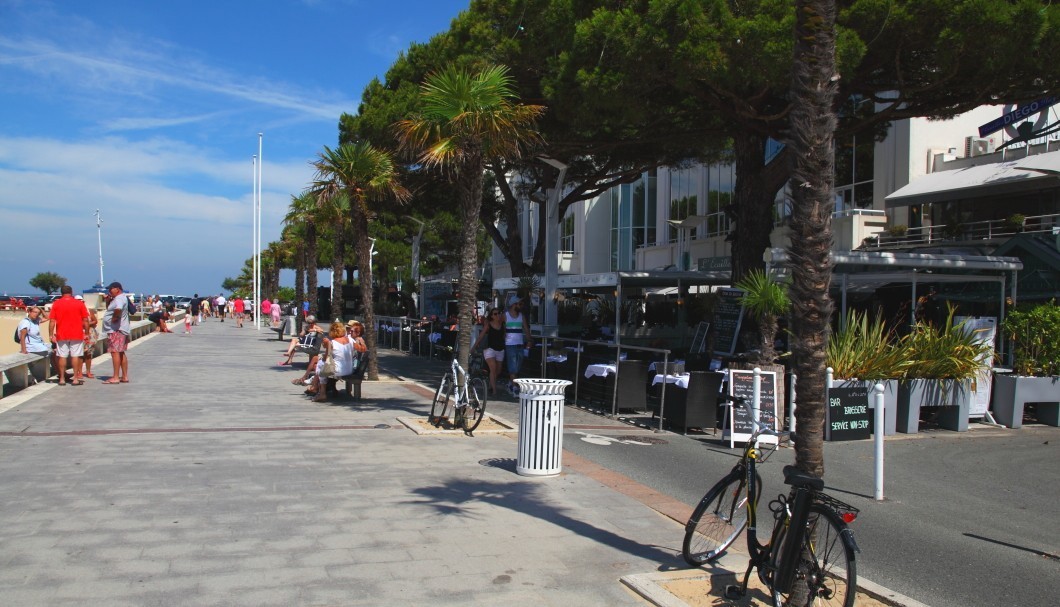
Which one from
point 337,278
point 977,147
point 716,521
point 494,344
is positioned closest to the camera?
point 716,521

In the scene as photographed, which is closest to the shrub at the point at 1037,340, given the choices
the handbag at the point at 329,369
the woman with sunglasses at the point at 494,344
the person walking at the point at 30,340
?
the woman with sunglasses at the point at 494,344

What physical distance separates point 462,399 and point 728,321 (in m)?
6.08

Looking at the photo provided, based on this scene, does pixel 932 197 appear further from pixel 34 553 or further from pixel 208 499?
→ pixel 34 553

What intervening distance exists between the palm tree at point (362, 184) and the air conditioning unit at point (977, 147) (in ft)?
55.3

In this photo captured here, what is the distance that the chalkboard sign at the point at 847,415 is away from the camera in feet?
31.6

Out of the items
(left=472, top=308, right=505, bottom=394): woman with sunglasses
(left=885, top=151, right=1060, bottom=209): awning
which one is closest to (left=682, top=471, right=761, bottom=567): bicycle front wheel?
(left=472, top=308, right=505, bottom=394): woman with sunglasses

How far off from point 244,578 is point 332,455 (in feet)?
12.8

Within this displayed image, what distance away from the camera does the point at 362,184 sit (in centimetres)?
1656

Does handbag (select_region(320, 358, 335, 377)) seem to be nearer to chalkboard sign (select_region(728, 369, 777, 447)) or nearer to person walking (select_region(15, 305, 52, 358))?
person walking (select_region(15, 305, 52, 358))

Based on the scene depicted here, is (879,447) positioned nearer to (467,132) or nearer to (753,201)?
(467,132)

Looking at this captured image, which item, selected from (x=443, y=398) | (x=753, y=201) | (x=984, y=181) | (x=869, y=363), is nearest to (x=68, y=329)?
(x=443, y=398)

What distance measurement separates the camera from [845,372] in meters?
11.3

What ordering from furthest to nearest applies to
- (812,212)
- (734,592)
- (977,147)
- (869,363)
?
(977,147) → (869,363) → (734,592) → (812,212)

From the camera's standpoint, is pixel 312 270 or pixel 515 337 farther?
pixel 312 270
